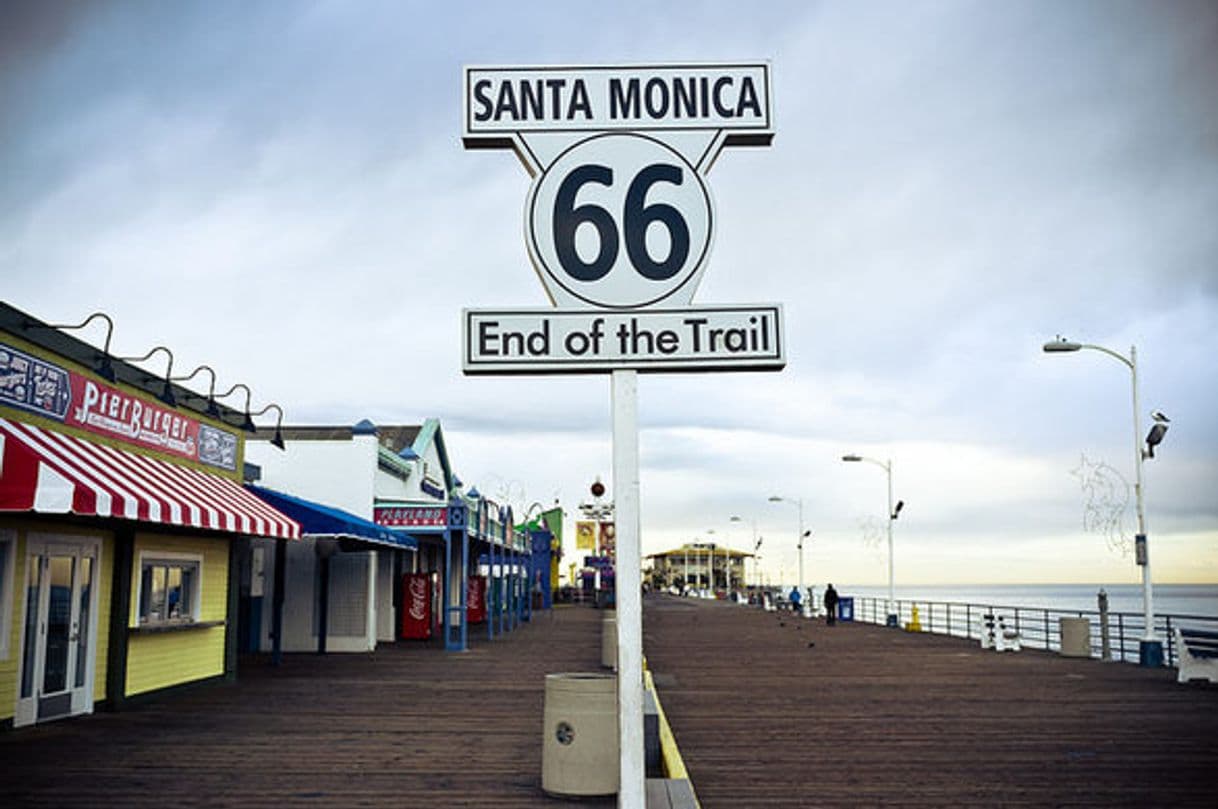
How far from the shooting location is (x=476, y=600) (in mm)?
35906

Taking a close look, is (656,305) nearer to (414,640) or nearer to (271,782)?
(271,782)

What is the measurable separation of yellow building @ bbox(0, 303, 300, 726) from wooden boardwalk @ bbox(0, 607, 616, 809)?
0.63 metres

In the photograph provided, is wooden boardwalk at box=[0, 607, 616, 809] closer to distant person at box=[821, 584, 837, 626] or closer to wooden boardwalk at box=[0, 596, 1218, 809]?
wooden boardwalk at box=[0, 596, 1218, 809]

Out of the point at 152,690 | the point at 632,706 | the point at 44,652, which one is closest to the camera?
the point at 632,706

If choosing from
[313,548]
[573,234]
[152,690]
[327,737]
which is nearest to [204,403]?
[152,690]

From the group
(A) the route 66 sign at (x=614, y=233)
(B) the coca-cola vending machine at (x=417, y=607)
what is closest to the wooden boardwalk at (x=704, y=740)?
(A) the route 66 sign at (x=614, y=233)

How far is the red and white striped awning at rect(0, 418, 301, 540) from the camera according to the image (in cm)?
1030

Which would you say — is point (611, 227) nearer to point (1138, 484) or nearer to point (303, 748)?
point (303, 748)

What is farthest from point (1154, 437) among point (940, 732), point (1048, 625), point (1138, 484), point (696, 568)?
point (696, 568)

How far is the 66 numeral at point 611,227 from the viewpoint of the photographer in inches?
207

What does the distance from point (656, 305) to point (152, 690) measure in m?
12.6

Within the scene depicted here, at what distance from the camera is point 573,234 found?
5258 mm

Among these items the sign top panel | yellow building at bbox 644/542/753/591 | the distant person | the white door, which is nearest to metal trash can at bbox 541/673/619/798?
the sign top panel

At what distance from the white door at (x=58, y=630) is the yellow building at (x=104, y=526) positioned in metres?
0.02
